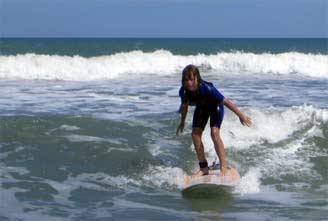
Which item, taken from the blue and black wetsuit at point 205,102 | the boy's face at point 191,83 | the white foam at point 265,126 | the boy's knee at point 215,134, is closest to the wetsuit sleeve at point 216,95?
the blue and black wetsuit at point 205,102

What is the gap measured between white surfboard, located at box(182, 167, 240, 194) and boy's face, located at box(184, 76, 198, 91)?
110cm

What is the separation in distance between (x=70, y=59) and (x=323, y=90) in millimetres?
13503

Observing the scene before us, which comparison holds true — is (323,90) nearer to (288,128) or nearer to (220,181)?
(288,128)

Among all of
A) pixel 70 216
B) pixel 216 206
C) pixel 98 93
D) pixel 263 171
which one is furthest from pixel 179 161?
pixel 98 93

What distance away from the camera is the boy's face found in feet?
23.0

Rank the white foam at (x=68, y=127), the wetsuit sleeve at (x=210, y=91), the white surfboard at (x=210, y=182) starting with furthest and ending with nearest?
1. the white foam at (x=68, y=127)
2. the wetsuit sleeve at (x=210, y=91)
3. the white surfboard at (x=210, y=182)

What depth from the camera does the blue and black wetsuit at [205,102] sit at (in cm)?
723

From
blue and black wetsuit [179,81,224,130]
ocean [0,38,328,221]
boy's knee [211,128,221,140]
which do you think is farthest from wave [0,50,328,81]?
boy's knee [211,128,221,140]

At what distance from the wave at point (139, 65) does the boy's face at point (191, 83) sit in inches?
602

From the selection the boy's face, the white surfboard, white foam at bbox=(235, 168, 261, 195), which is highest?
the boy's face

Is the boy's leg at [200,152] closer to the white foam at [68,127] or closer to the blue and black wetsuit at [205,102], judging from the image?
the blue and black wetsuit at [205,102]

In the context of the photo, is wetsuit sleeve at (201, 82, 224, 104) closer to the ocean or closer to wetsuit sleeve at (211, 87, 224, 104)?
wetsuit sleeve at (211, 87, 224, 104)

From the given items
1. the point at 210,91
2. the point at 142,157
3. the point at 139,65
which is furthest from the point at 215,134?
the point at 139,65

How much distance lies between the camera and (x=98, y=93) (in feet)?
52.4
